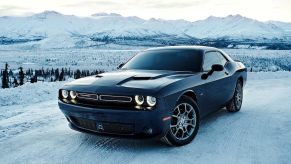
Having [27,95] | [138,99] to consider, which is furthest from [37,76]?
[138,99]

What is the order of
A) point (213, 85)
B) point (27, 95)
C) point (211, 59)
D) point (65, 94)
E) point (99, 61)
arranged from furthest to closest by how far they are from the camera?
point (99, 61), point (27, 95), point (211, 59), point (213, 85), point (65, 94)

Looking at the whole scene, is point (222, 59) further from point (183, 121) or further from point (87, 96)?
point (87, 96)

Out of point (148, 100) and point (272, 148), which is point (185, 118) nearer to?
point (148, 100)

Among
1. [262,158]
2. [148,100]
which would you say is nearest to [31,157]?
[148,100]

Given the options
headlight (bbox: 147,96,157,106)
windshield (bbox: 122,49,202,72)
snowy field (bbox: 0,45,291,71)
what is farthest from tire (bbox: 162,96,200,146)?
snowy field (bbox: 0,45,291,71)

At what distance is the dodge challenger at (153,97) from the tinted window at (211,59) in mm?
21

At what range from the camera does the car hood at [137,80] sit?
4602mm

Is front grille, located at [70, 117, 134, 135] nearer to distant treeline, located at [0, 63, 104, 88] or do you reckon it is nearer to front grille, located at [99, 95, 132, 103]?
front grille, located at [99, 95, 132, 103]

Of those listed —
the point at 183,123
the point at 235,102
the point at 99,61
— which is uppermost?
the point at 183,123

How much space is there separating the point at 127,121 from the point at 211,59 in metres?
2.50

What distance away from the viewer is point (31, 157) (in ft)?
14.8

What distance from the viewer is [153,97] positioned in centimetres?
440

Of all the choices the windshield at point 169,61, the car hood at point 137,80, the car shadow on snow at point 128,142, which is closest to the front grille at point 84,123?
the car shadow on snow at point 128,142

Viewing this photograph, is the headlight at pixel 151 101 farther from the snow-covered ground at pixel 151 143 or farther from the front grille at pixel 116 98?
the snow-covered ground at pixel 151 143
